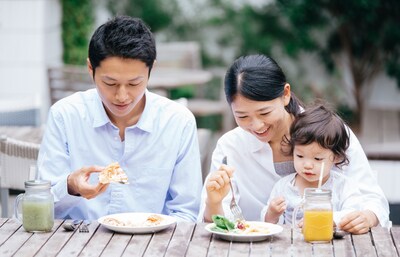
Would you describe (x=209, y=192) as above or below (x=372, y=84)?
above

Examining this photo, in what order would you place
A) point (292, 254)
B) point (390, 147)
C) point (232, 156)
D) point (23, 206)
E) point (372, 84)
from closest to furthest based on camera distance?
point (292, 254) → point (23, 206) → point (232, 156) → point (390, 147) → point (372, 84)

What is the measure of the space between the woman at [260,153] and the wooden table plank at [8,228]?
63 centimetres

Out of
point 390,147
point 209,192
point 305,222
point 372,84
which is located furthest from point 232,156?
point 372,84

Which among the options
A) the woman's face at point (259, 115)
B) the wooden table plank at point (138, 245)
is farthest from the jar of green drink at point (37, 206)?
the woman's face at point (259, 115)

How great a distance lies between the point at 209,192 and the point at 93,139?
58 centimetres

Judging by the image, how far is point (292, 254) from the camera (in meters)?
2.98

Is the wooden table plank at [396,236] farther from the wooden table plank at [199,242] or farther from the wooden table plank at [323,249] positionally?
the wooden table plank at [199,242]

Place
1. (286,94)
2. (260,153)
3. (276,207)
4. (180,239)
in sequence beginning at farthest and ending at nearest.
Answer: (260,153), (286,94), (276,207), (180,239)

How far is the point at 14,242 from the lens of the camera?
311cm

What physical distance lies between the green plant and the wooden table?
571cm

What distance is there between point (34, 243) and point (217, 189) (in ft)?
2.03

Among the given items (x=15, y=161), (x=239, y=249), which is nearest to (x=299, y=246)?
(x=239, y=249)

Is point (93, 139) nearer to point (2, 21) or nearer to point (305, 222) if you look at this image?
point (305, 222)

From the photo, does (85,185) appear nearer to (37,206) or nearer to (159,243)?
(37,206)
